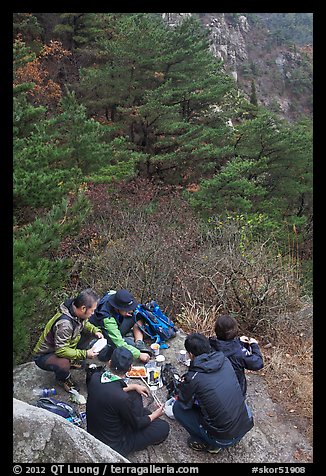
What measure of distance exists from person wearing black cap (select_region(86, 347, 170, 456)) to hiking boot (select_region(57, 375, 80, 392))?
3.09 feet

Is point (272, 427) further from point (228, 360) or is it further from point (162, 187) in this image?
point (162, 187)

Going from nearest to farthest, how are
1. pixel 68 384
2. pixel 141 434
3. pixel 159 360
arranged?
pixel 141 434 < pixel 68 384 < pixel 159 360

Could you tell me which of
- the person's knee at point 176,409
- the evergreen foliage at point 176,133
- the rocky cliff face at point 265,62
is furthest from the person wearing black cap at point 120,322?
the rocky cliff face at point 265,62

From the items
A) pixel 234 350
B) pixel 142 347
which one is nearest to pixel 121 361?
pixel 234 350

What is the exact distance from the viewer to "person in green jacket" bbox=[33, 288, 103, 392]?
3889 mm

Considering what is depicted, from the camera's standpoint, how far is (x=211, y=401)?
3217 mm

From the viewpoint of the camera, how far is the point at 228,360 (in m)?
3.48

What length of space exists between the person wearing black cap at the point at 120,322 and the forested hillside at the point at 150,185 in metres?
0.68

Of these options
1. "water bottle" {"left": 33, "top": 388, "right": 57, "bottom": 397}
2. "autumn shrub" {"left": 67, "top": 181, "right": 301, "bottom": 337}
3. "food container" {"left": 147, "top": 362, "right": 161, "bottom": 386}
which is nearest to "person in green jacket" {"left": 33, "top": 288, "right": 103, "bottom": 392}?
"water bottle" {"left": 33, "top": 388, "right": 57, "bottom": 397}

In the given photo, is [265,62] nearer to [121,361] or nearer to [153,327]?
[153,327]

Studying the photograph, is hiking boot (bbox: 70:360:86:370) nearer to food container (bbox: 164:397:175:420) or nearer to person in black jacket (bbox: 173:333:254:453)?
food container (bbox: 164:397:175:420)

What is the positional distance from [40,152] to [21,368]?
2.66 metres

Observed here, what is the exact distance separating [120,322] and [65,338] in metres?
0.98

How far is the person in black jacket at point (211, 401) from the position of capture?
3.23 meters
